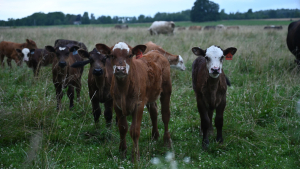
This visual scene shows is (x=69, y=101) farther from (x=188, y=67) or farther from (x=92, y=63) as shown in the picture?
(x=188, y=67)

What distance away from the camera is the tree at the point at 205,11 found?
51344mm

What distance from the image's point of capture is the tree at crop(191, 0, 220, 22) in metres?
51.3

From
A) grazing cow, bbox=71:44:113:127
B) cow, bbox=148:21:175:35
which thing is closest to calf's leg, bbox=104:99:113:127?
grazing cow, bbox=71:44:113:127

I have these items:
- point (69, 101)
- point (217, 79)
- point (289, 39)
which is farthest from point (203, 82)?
point (289, 39)

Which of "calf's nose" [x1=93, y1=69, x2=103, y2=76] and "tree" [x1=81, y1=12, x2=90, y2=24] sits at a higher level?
"tree" [x1=81, y1=12, x2=90, y2=24]

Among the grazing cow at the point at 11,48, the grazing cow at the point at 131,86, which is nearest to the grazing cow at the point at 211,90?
the grazing cow at the point at 131,86

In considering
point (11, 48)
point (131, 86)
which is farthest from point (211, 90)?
point (11, 48)

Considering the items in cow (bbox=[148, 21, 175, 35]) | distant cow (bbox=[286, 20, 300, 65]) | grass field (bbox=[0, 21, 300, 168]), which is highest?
cow (bbox=[148, 21, 175, 35])

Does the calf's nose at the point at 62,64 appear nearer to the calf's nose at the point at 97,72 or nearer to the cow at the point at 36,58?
the calf's nose at the point at 97,72

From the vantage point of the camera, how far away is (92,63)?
17.4 ft

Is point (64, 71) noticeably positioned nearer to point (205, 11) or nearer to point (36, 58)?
point (36, 58)

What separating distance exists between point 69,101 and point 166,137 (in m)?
3.32

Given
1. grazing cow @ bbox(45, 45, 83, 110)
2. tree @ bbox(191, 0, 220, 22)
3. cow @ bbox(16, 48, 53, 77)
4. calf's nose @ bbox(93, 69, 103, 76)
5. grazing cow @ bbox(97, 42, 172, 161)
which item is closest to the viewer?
grazing cow @ bbox(97, 42, 172, 161)

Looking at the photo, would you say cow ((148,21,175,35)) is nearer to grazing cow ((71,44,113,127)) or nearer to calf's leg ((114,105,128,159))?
grazing cow ((71,44,113,127))
